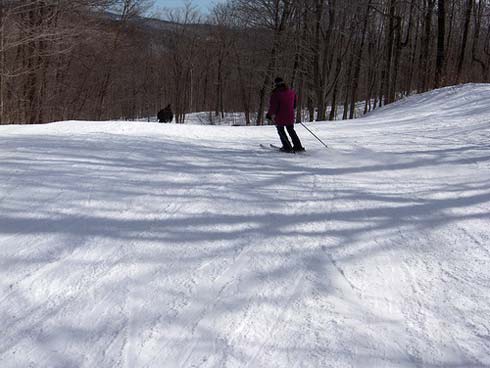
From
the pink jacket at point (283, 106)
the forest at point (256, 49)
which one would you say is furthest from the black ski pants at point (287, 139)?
the forest at point (256, 49)

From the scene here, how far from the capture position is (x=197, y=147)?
903 cm

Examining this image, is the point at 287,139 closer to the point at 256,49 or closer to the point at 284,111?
the point at 284,111

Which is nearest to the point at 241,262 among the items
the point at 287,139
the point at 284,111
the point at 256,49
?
the point at 287,139

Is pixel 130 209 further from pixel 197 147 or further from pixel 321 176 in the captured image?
pixel 197 147

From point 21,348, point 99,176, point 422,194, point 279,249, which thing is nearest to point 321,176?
point 422,194

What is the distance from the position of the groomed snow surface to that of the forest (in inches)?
540

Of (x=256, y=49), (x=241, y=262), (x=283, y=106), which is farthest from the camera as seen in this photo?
(x=256, y=49)

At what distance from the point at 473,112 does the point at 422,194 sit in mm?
7997

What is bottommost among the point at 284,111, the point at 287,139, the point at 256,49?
the point at 287,139

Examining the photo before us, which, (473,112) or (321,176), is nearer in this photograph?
(321,176)

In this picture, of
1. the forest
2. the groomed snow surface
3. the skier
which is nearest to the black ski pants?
the skier

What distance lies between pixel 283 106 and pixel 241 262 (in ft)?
17.8

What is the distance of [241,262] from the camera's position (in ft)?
12.6

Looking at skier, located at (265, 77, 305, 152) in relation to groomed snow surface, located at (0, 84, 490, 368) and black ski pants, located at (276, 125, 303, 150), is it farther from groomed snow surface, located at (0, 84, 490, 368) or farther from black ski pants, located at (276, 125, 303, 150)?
groomed snow surface, located at (0, 84, 490, 368)
